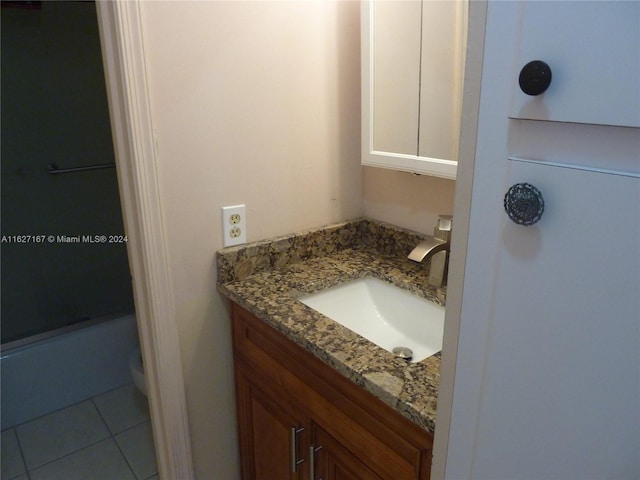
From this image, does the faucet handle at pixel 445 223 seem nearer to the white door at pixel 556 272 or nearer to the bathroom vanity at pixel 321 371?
the bathroom vanity at pixel 321 371

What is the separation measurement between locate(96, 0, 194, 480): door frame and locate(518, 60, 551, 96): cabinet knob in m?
0.84

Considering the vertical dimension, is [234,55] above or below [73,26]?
below

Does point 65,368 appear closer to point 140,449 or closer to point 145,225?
point 140,449

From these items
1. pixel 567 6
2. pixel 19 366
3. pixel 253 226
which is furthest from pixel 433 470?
pixel 19 366

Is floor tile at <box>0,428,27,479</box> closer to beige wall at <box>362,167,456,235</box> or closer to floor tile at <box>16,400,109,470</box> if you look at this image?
floor tile at <box>16,400,109,470</box>

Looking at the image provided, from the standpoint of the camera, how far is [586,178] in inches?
18.3

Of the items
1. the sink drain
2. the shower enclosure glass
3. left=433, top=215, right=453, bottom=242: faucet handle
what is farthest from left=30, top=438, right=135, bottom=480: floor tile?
left=433, top=215, right=453, bottom=242: faucet handle

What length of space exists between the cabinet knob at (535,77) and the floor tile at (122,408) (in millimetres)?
1999

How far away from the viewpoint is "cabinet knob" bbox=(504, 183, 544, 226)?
500 mm

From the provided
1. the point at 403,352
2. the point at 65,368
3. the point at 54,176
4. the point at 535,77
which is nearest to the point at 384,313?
the point at 403,352

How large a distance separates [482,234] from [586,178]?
0.43ft

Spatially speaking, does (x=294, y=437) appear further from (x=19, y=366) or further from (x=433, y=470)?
(x=19, y=366)

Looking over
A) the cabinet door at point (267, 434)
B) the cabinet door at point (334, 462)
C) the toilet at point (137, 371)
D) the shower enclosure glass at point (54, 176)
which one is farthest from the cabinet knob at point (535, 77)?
the shower enclosure glass at point (54, 176)

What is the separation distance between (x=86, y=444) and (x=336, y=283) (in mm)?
1298
